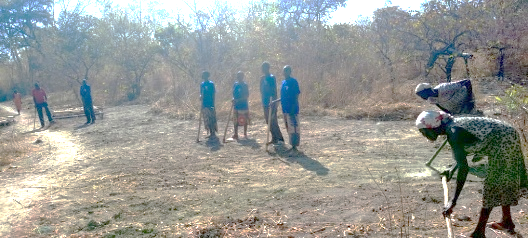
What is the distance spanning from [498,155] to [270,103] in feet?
16.2

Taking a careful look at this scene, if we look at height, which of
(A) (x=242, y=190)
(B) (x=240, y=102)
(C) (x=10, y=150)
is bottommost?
(A) (x=242, y=190)

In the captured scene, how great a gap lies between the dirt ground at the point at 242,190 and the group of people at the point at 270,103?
43 centimetres

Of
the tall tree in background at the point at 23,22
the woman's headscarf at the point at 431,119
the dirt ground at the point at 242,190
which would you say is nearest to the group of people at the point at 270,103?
the dirt ground at the point at 242,190

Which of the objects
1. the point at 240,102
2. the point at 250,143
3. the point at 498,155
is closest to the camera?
the point at 498,155

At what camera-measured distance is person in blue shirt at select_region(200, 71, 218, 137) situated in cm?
978

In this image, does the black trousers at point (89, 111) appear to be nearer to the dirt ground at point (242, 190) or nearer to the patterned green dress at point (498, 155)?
the dirt ground at point (242, 190)

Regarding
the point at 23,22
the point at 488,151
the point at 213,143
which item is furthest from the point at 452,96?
the point at 23,22

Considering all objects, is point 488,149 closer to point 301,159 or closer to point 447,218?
point 447,218

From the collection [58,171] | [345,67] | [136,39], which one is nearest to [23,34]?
[136,39]

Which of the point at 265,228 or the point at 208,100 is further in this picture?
the point at 208,100

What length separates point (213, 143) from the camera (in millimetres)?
9445

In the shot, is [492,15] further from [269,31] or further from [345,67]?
[269,31]

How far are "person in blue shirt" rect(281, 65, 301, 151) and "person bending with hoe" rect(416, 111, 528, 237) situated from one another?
4135mm

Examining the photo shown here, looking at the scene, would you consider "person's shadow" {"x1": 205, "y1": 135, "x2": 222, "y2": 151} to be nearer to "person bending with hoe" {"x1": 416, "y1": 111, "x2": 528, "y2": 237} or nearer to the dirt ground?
the dirt ground
